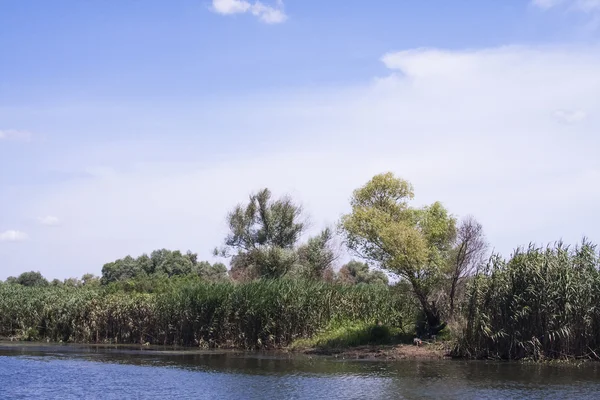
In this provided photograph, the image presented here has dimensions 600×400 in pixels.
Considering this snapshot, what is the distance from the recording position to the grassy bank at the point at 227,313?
4506cm

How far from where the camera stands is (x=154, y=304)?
49.7 metres

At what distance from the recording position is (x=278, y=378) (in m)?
31.5

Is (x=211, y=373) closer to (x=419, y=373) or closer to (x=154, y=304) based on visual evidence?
(x=419, y=373)

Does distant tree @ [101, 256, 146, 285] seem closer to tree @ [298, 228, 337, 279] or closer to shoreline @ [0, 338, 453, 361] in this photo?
tree @ [298, 228, 337, 279]

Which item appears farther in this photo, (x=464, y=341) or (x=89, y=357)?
(x=89, y=357)

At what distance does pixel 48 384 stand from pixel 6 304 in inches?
1168

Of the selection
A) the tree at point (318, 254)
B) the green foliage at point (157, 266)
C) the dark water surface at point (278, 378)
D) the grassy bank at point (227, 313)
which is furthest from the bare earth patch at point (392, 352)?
the green foliage at point (157, 266)

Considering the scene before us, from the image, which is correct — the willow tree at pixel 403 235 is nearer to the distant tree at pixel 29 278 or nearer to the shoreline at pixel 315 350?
the shoreline at pixel 315 350

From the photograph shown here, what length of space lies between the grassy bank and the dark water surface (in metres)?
4.85

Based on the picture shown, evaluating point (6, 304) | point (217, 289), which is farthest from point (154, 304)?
point (6, 304)

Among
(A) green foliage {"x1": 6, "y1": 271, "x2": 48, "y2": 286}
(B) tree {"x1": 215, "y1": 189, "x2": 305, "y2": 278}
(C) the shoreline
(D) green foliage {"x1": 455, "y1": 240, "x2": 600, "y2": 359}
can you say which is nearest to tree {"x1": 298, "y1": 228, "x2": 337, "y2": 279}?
(B) tree {"x1": 215, "y1": 189, "x2": 305, "y2": 278}

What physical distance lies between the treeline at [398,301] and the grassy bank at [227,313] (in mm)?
78

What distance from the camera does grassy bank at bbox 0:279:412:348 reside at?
4506 centimetres

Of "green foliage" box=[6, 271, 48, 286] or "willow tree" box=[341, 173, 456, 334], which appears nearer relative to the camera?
"willow tree" box=[341, 173, 456, 334]
